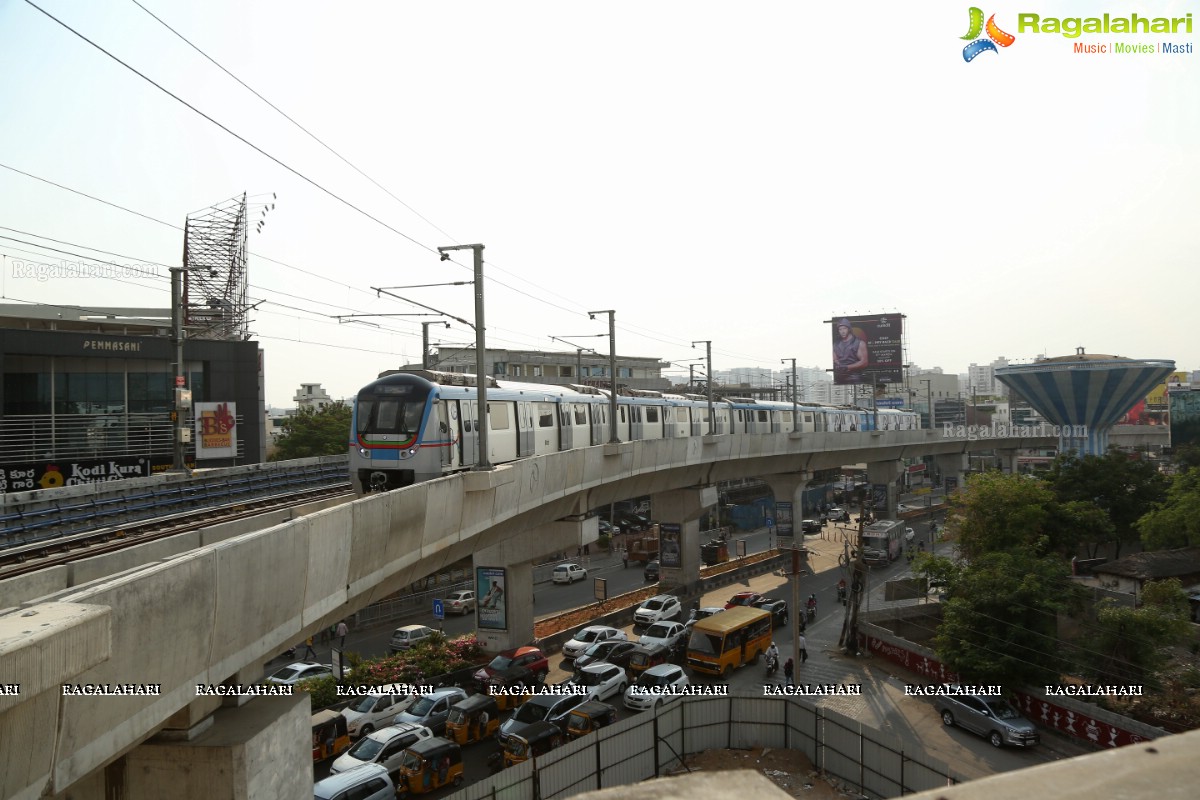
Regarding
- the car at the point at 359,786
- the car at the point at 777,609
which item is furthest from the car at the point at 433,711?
the car at the point at 777,609

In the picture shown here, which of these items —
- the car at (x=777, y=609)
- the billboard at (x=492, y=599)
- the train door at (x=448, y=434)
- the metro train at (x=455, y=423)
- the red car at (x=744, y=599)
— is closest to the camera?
the metro train at (x=455, y=423)

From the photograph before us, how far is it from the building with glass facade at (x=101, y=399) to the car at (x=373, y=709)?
18.1 meters

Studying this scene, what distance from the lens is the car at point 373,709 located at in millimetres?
18328

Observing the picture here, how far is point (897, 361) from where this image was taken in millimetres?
70750

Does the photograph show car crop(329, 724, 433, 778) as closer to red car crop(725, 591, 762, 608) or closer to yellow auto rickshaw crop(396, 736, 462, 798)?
yellow auto rickshaw crop(396, 736, 462, 798)

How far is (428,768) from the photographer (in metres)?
15.4

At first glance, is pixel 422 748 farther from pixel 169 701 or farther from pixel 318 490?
pixel 169 701

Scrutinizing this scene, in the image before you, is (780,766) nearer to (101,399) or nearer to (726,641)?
(726,641)

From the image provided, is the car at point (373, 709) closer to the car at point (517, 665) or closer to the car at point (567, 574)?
the car at point (517, 665)

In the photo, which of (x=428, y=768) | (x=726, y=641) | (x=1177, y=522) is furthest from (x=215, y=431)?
(x=1177, y=522)

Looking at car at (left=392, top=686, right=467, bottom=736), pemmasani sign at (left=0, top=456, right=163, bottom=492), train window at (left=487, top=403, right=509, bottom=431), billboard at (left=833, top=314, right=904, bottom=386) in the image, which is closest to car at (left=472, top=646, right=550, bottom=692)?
car at (left=392, top=686, right=467, bottom=736)

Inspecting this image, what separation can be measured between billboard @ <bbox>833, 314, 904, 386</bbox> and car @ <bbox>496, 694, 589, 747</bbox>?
56760 mm

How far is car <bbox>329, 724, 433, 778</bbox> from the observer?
1537 cm

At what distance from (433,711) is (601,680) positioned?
190 inches
